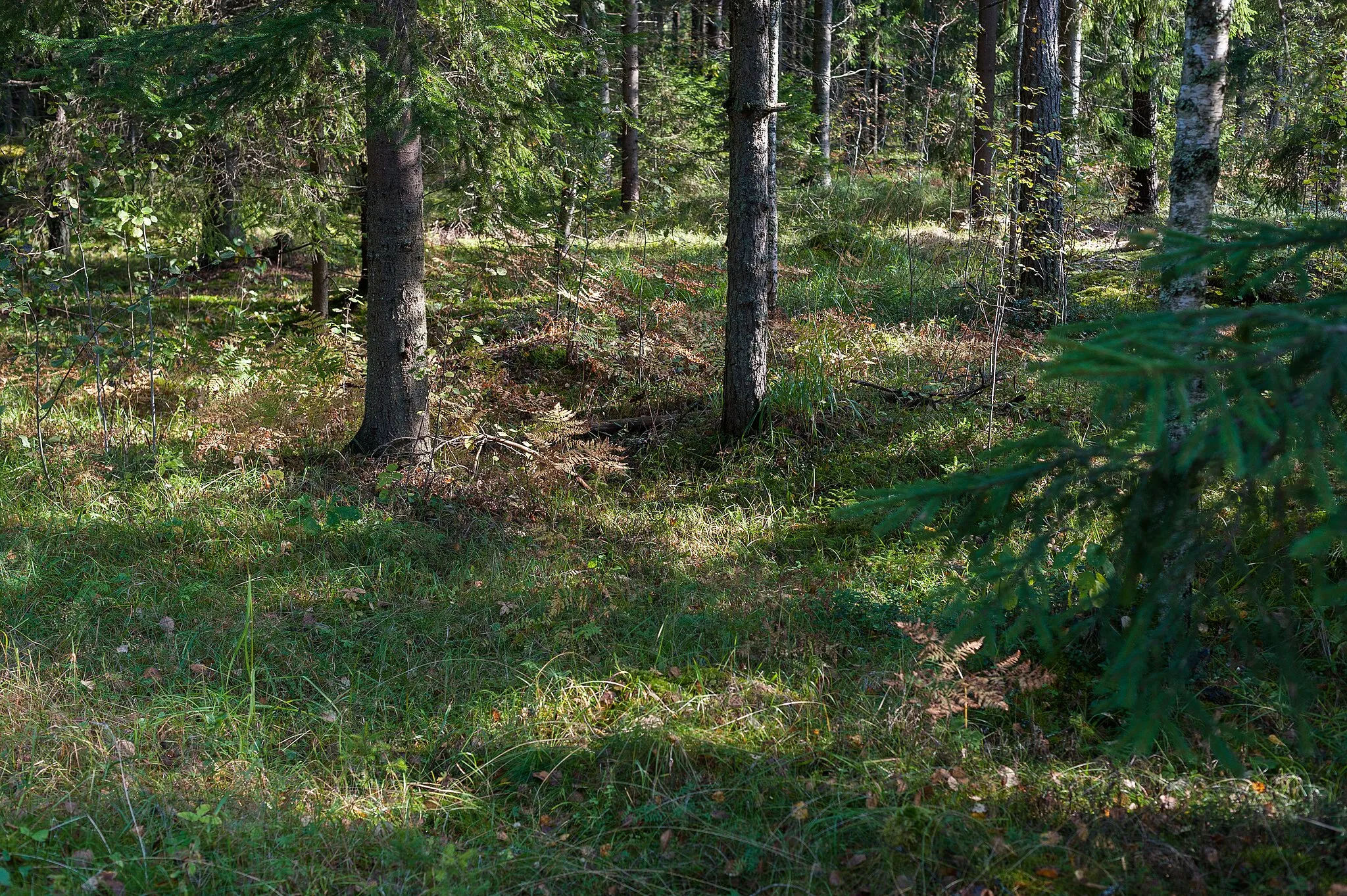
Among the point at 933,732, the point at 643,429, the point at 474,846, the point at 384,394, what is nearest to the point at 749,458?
the point at 643,429

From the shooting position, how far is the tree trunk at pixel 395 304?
6.70m

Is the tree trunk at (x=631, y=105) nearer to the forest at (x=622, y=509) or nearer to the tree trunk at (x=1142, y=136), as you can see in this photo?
the forest at (x=622, y=509)

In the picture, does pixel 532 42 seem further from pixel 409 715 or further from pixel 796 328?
pixel 409 715

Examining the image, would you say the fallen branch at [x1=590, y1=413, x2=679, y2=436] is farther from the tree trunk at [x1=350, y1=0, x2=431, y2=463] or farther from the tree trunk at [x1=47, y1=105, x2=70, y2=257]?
the tree trunk at [x1=47, y1=105, x2=70, y2=257]

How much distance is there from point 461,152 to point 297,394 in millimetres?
2700

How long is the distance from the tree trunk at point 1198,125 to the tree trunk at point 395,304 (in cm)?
490

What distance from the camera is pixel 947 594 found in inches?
139

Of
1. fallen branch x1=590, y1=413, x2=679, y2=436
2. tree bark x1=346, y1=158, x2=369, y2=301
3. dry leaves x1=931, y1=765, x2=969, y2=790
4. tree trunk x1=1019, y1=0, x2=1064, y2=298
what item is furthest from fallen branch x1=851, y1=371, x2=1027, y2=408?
tree bark x1=346, y1=158, x2=369, y2=301

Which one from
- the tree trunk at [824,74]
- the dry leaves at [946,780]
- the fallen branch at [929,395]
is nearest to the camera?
the dry leaves at [946,780]

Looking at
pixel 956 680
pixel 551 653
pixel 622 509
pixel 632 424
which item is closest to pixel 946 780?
pixel 956 680

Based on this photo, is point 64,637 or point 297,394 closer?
point 64,637

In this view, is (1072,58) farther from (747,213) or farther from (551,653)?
(551,653)

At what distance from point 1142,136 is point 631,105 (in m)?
10.1

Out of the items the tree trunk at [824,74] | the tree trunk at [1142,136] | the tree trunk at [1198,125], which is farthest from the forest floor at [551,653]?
the tree trunk at [824,74]
